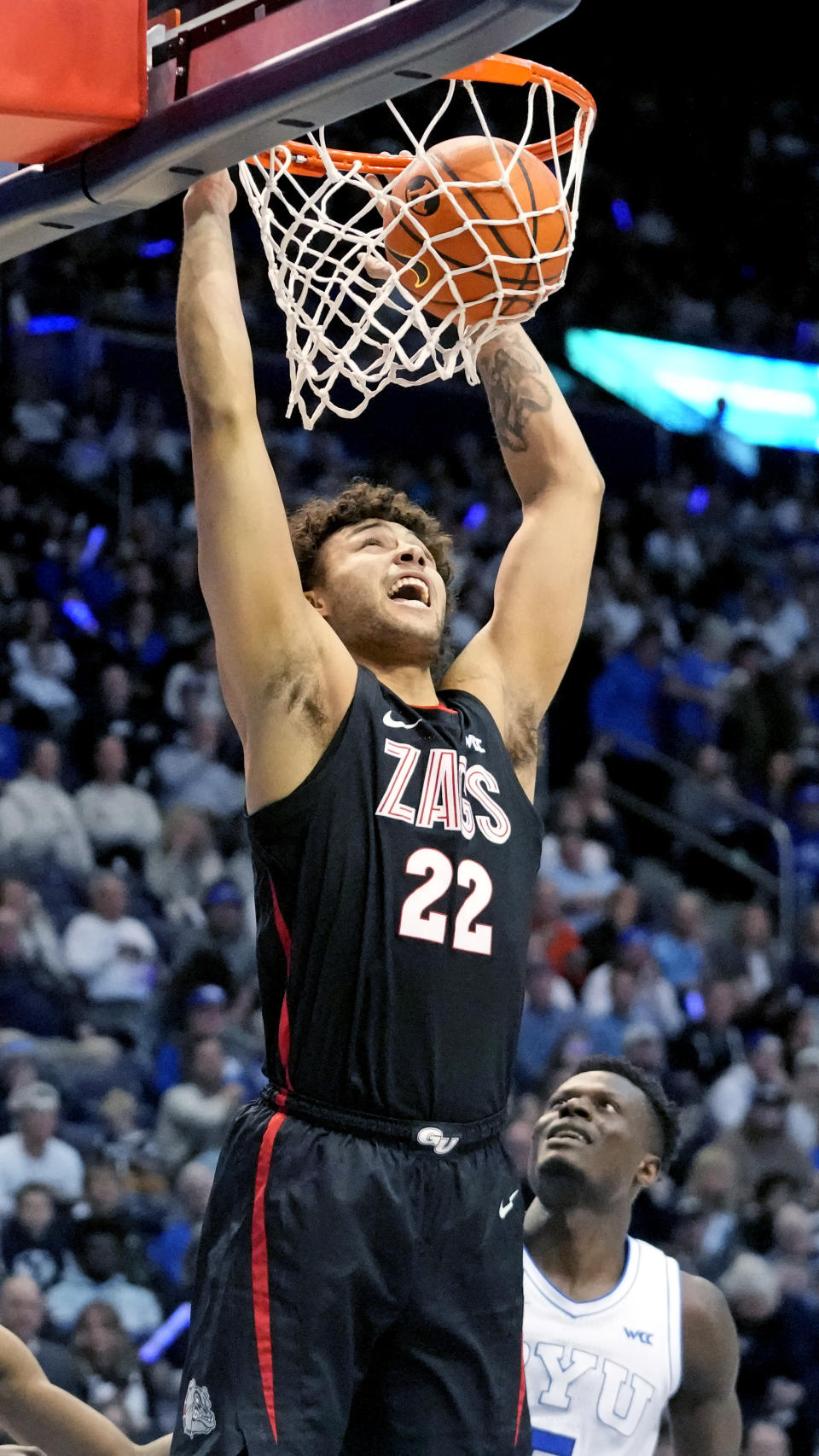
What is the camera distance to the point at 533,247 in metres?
3.18

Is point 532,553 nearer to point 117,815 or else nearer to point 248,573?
point 248,573

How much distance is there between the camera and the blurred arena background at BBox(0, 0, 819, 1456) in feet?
23.0

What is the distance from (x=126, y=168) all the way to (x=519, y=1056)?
19.6 ft

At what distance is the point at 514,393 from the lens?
337cm

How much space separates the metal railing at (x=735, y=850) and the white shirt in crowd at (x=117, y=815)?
335cm

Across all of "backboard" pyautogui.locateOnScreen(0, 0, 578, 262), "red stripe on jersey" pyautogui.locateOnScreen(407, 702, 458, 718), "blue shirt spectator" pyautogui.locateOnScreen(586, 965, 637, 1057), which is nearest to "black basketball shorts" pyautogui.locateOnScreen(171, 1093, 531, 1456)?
"red stripe on jersey" pyautogui.locateOnScreen(407, 702, 458, 718)

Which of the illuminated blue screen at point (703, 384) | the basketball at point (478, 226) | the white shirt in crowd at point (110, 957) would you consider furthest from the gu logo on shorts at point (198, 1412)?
the illuminated blue screen at point (703, 384)

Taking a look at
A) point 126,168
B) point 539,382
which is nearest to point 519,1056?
point 539,382

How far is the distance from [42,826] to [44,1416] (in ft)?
14.4

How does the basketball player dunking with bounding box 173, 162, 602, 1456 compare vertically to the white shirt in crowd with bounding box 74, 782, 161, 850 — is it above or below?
above

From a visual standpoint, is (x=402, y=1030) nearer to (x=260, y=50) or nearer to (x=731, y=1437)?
(x=260, y=50)

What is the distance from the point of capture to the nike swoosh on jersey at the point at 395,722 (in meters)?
2.79

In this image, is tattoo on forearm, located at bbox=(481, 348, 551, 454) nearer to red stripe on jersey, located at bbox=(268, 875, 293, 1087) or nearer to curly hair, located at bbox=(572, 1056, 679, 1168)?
red stripe on jersey, located at bbox=(268, 875, 293, 1087)

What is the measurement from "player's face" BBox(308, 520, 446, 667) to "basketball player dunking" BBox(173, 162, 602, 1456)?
130 mm
